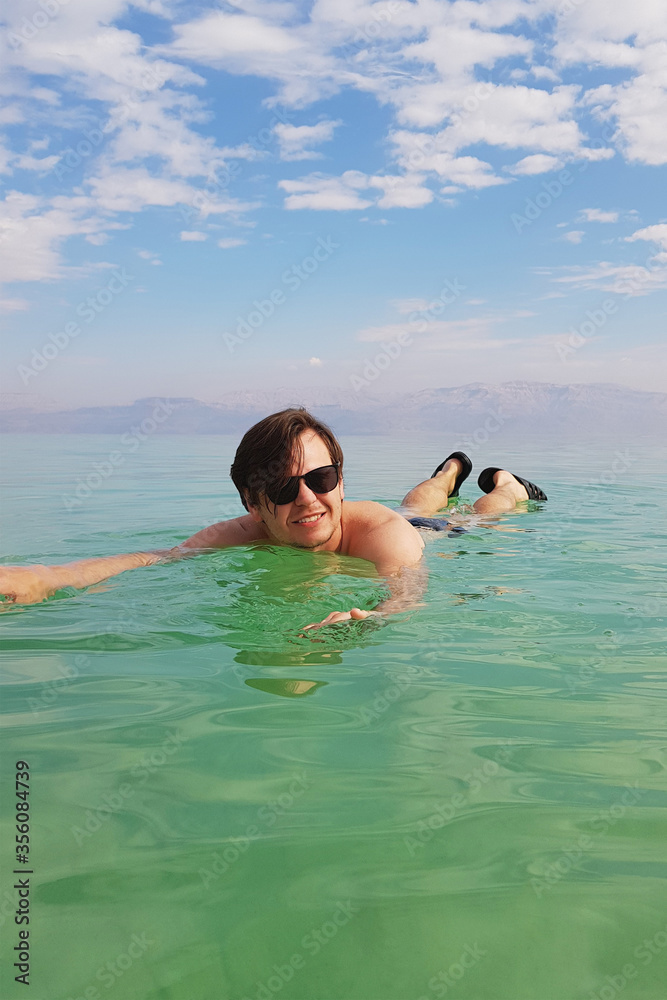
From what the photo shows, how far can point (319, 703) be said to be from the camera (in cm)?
256

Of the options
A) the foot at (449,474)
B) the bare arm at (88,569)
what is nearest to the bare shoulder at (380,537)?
the bare arm at (88,569)

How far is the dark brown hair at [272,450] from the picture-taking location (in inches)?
173

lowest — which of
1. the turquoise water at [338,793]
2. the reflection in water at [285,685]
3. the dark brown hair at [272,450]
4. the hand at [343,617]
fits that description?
the turquoise water at [338,793]

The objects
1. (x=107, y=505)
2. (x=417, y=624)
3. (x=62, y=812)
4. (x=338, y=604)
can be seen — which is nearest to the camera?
(x=62, y=812)

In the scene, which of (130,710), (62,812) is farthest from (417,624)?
(62,812)

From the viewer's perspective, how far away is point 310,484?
14.5 ft

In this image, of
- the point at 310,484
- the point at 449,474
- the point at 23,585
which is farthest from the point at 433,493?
the point at 23,585

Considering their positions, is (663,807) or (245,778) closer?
(663,807)

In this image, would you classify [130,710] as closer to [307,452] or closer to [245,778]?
[245,778]

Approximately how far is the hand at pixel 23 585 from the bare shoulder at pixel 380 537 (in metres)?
1.86

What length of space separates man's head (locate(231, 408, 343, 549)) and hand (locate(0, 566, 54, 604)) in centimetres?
130

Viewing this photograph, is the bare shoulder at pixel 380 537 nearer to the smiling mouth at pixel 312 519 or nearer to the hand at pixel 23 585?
the smiling mouth at pixel 312 519

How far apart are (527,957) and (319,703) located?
3.97ft

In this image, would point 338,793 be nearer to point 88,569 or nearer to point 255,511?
point 88,569
